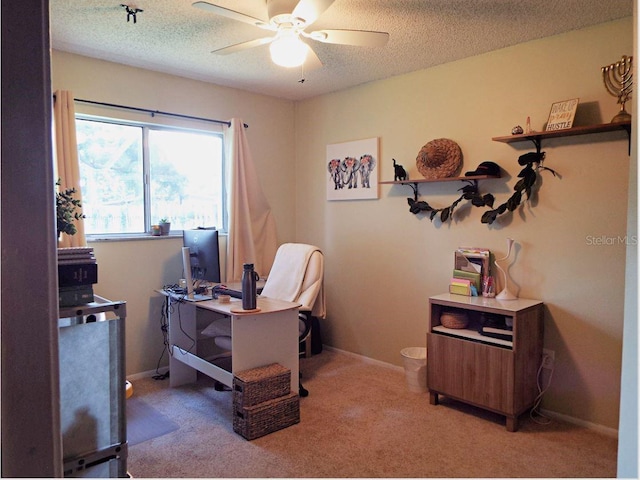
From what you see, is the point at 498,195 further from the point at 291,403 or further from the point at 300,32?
the point at 291,403

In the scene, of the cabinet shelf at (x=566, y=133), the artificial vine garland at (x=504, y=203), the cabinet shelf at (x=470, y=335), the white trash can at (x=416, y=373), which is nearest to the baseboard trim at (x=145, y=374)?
the white trash can at (x=416, y=373)

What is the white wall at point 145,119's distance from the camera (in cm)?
331

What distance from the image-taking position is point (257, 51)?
3199 mm

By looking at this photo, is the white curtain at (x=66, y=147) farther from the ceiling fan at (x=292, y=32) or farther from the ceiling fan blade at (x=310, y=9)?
the ceiling fan blade at (x=310, y=9)

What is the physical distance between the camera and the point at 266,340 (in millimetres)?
2842

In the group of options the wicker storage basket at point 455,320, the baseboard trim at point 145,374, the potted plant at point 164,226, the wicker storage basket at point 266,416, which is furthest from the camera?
the potted plant at point 164,226

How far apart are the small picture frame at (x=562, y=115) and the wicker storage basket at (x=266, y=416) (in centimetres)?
237

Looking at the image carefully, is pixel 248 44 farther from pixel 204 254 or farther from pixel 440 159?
pixel 440 159

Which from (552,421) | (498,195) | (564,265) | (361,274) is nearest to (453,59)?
(498,195)

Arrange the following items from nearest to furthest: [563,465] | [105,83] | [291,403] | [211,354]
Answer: [563,465]
[291,403]
[105,83]
[211,354]

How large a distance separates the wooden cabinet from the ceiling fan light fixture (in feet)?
6.02

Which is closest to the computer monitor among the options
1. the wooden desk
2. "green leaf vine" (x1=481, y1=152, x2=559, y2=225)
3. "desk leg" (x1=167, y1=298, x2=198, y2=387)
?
→ the wooden desk

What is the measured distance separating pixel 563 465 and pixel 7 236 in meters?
2.70

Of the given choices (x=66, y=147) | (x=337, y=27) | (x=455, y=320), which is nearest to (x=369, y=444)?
(x=455, y=320)
